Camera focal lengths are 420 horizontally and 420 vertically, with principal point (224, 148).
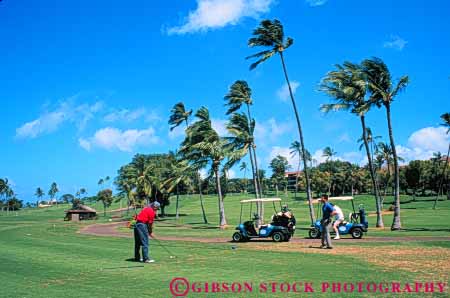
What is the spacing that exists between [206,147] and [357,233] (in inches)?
794

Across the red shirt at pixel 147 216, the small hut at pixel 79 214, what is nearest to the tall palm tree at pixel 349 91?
the red shirt at pixel 147 216

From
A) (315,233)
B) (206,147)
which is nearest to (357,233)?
(315,233)

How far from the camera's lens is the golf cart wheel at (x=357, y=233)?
21219 millimetres

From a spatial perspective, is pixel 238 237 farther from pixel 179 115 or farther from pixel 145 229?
pixel 179 115

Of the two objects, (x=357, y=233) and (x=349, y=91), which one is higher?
(x=349, y=91)

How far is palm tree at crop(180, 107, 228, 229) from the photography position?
1542 inches

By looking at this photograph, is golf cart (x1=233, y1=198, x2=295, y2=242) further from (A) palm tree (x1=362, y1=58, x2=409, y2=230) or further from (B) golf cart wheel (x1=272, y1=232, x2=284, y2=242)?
(A) palm tree (x1=362, y1=58, x2=409, y2=230)

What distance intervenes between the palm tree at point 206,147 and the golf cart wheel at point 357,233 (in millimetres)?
18213

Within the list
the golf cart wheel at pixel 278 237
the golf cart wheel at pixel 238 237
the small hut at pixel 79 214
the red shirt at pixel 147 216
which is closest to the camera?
the red shirt at pixel 147 216

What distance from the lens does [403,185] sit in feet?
330

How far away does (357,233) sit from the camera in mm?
21312

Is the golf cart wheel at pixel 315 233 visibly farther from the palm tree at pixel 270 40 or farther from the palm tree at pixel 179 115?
the palm tree at pixel 179 115

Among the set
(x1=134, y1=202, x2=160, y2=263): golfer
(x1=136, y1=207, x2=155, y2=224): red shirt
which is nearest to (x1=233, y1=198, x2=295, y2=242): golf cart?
(x1=134, y1=202, x2=160, y2=263): golfer

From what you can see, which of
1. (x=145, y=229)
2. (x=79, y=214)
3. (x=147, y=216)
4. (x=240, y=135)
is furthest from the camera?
(x=79, y=214)
